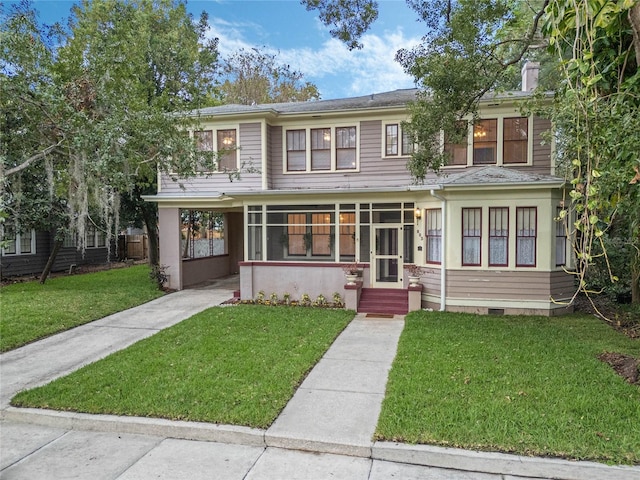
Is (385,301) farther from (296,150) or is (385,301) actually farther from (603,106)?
(603,106)

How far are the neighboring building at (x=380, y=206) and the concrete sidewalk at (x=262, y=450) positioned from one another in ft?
16.4

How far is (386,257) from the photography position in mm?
10523

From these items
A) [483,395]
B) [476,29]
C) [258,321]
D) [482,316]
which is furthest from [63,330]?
[476,29]

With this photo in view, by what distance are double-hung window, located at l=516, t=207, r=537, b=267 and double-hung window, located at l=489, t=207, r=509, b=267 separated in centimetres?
23

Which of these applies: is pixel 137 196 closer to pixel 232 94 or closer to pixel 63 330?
pixel 63 330

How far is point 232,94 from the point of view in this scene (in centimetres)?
2369

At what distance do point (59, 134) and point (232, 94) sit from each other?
19.2m

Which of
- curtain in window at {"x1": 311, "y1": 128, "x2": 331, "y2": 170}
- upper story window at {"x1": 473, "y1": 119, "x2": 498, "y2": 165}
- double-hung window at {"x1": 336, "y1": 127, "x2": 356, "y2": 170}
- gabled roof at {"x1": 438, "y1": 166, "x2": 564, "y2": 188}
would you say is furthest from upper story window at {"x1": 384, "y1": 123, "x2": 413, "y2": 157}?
gabled roof at {"x1": 438, "y1": 166, "x2": 564, "y2": 188}

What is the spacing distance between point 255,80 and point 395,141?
599 inches

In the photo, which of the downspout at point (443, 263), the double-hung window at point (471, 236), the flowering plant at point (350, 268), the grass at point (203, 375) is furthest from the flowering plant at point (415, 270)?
the grass at point (203, 375)

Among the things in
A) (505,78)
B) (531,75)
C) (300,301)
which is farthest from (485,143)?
(300,301)

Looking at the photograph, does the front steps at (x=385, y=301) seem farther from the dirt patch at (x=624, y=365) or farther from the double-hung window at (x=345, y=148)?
the dirt patch at (x=624, y=365)

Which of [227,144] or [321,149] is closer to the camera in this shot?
[321,149]

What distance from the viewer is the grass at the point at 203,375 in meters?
4.34
